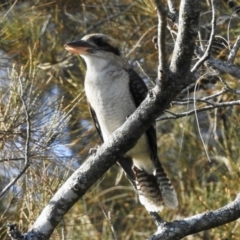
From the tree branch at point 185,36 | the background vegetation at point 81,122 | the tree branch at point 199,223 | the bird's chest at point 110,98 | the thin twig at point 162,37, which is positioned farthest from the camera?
the bird's chest at point 110,98

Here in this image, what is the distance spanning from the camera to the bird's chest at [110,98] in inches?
151

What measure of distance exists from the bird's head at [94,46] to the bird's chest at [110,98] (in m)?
0.13

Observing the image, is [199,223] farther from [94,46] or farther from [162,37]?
[94,46]

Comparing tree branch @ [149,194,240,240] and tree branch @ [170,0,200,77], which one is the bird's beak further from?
tree branch @ [170,0,200,77]

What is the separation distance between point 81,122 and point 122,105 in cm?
103

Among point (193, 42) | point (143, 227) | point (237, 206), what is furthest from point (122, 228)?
point (193, 42)

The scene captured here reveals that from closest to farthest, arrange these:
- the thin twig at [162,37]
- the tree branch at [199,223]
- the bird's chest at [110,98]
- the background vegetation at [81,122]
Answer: the thin twig at [162,37] → the tree branch at [199,223] → the background vegetation at [81,122] → the bird's chest at [110,98]

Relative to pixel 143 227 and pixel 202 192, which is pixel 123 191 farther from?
pixel 202 192

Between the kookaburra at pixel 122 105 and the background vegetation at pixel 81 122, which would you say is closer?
the background vegetation at pixel 81 122

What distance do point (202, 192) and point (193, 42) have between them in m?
2.76

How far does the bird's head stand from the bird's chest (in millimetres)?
130

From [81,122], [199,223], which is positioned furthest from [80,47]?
[199,223]

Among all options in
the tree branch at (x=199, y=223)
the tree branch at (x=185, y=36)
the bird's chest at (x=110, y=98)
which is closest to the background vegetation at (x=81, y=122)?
the bird's chest at (x=110, y=98)

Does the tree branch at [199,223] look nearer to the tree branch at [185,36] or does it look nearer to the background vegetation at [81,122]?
the tree branch at [185,36]
